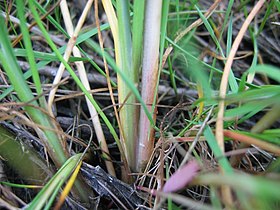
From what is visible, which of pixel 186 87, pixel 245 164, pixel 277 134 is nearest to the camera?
pixel 277 134

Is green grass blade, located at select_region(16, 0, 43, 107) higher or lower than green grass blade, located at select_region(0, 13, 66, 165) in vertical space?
higher

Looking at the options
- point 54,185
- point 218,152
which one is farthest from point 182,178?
point 54,185

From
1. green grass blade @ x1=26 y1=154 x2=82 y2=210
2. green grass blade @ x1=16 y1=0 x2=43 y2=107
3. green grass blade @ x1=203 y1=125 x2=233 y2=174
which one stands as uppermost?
green grass blade @ x1=16 y1=0 x2=43 y2=107

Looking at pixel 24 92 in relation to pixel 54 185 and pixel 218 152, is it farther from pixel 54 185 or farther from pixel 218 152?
pixel 218 152

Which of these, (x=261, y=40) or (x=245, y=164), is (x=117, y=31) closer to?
(x=245, y=164)

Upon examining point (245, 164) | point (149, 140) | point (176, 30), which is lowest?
point (245, 164)

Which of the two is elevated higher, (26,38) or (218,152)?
(26,38)

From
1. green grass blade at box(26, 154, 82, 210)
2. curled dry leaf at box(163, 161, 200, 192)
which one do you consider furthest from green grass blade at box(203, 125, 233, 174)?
green grass blade at box(26, 154, 82, 210)

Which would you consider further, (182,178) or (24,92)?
(24,92)

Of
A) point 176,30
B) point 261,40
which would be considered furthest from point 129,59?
point 261,40

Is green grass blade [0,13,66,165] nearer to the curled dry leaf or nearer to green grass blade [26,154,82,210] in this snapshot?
green grass blade [26,154,82,210]

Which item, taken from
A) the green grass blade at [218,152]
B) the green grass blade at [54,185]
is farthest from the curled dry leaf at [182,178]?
the green grass blade at [54,185]
